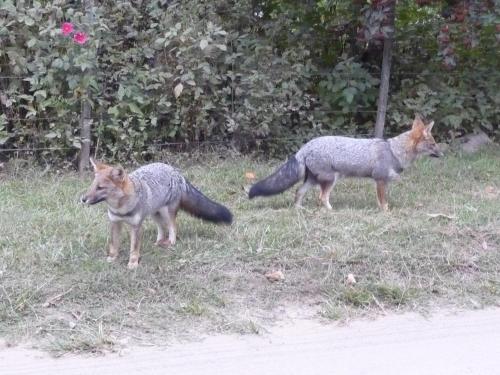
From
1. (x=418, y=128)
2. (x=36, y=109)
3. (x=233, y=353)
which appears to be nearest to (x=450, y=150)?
(x=418, y=128)

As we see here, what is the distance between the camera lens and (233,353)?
432cm

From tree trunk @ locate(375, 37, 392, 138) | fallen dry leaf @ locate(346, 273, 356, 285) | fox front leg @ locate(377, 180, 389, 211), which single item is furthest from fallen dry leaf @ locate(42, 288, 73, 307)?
tree trunk @ locate(375, 37, 392, 138)

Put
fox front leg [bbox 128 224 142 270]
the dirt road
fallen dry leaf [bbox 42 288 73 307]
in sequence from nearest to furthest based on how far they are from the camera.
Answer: the dirt road, fallen dry leaf [bbox 42 288 73 307], fox front leg [bbox 128 224 142 270]

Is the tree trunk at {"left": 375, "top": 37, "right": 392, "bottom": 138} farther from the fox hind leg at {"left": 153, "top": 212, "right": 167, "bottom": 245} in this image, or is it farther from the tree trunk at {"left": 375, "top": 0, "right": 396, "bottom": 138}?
the fox hind leg at {"left": 153, "top": 212, "right": 167, "bottom": 245}

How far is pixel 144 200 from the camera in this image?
568 centimetres

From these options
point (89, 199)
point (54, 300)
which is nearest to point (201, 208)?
point (89, 199)

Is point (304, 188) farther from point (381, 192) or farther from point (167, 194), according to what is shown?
point (167, 194)

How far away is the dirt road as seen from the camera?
409 centimetres

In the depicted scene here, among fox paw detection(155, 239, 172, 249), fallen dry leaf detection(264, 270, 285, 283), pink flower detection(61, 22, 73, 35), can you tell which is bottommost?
fox paw detection(155, 239, 172, 249)

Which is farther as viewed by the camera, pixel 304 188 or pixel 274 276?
pixel 304 188

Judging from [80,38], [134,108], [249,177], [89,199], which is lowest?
[249,177]

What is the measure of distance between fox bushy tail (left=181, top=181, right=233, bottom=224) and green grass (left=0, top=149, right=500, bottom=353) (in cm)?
17

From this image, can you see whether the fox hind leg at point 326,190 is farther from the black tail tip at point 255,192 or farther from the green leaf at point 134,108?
the green leaf at point 134,108

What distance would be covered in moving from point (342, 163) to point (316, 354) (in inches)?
131
